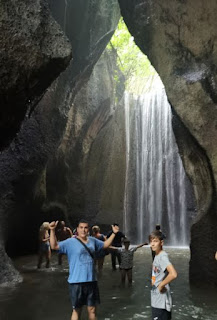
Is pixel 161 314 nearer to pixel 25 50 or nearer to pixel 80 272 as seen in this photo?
pixel 80 272

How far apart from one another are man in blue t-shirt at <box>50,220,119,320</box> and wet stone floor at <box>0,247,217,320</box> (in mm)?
1391

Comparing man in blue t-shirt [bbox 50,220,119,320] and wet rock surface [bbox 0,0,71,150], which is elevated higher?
wet rock surface [bbox 0,0,71,150]

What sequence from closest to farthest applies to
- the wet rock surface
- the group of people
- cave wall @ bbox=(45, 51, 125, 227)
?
the group of people, the wet rock surface, cave wall @ bbox=(45, 51, 125, 227)

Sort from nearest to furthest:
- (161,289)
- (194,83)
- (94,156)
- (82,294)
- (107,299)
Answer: (161,289) → (82,294) → (107,299) → (194,83) → (94,156)

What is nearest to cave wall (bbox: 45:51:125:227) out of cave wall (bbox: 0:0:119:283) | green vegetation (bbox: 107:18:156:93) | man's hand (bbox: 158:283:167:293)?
cave wall (bbox: 0:0:119:283)

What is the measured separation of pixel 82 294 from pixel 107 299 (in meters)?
2.76

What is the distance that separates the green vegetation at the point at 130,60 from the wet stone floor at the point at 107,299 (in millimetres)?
17937

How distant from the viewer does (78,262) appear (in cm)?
422

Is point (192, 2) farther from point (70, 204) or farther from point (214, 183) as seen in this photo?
point (70, 204)

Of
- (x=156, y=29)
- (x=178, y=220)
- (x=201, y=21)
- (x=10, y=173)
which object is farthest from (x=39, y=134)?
(x=178, y=220)

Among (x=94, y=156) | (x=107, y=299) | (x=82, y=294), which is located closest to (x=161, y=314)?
(x=82, y=294)

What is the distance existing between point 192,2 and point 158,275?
27.9 feet

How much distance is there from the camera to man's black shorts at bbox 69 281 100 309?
417cm

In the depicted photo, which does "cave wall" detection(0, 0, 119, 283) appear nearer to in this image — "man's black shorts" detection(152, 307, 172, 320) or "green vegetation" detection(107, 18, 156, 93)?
"man's black shorts" detection(152, 307, 172, 320)
